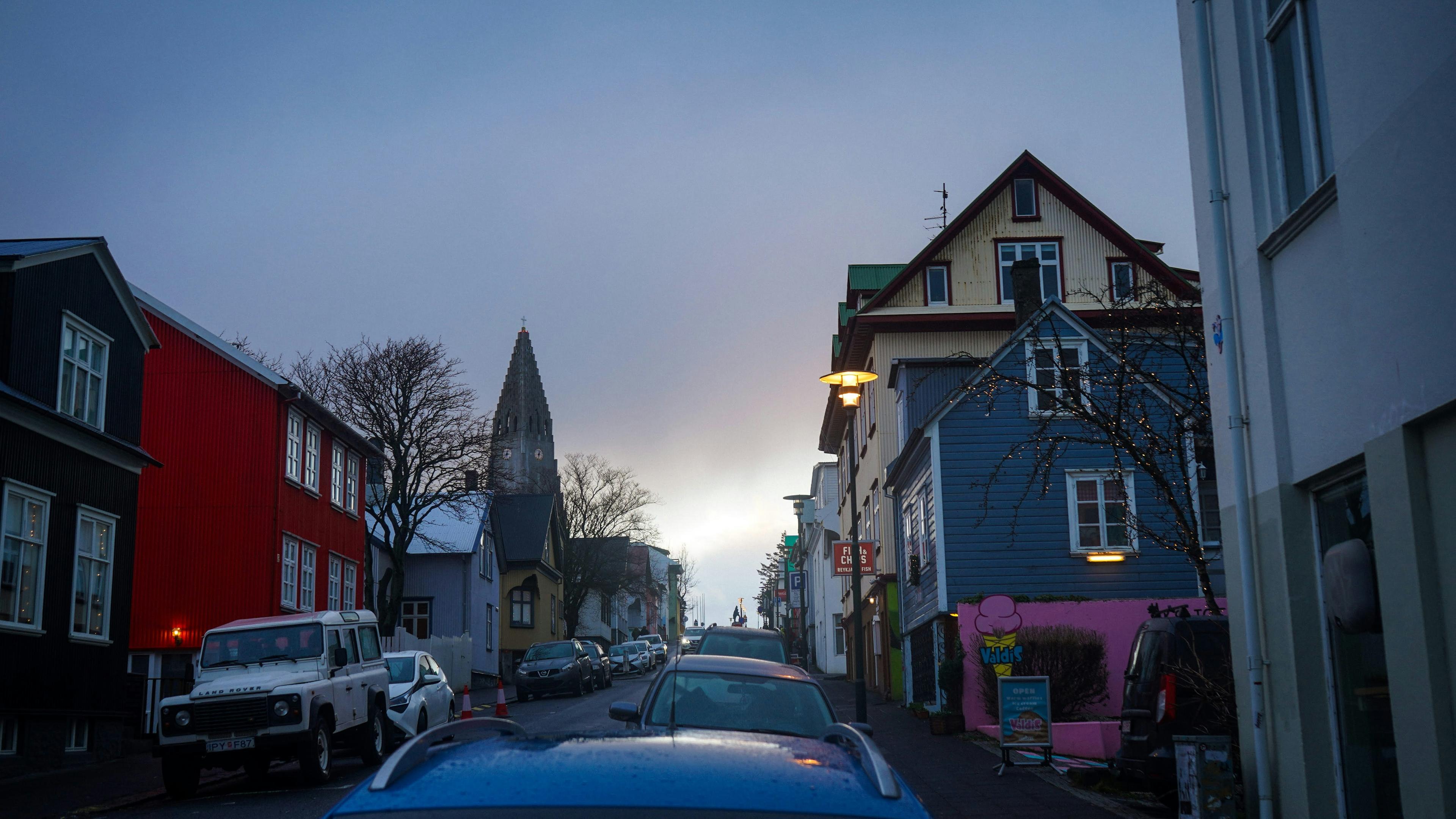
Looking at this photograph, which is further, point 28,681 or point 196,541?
point 196,541

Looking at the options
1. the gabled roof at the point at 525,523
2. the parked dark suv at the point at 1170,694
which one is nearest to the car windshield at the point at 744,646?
the parked dark suv at the point at 1170,694

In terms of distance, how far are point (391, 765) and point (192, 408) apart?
93.3 ft

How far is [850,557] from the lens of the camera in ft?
130

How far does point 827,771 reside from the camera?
9.48ft

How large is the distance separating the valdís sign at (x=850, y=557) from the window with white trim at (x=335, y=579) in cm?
1417

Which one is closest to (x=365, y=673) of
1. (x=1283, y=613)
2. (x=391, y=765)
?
(x=1283, y=613)

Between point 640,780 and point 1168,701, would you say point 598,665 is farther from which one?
point 640,780

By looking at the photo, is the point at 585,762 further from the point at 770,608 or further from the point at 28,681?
the point at 770,608

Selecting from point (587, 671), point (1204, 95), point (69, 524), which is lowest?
point (587, 671)

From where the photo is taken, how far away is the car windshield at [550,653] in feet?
129

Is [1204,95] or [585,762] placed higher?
[1204,95]

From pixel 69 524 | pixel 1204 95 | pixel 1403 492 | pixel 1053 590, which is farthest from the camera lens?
pixel 1053 590

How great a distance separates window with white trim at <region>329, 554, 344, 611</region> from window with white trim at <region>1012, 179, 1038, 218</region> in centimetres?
2221

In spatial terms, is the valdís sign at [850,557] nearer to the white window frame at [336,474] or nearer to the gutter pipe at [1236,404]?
the white window frame at [336,474]
